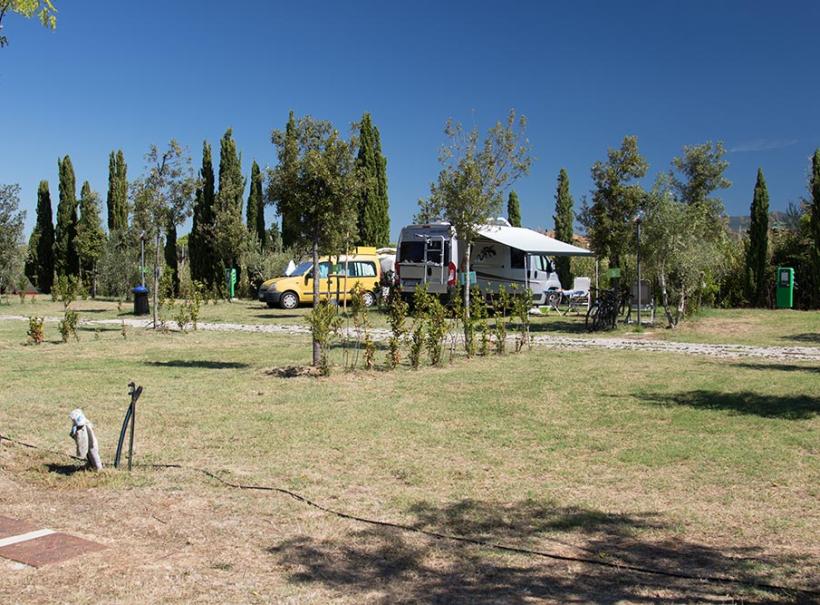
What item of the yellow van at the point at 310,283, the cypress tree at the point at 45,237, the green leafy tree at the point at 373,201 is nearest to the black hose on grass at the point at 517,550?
the yellow van at the point at 310,283

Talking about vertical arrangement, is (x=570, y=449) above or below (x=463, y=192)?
below

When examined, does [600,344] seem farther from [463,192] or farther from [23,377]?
[23,377]

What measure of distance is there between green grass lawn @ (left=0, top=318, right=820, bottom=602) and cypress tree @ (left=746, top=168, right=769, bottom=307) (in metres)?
15.8

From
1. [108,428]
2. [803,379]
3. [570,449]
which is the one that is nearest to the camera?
[570,449]

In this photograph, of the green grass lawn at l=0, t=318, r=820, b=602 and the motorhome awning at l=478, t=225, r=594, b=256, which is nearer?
the green grass lawn at l=0, t=318, r=820, b=602

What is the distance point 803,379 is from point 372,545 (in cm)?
722

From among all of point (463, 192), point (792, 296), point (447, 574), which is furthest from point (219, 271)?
point (447, 574)

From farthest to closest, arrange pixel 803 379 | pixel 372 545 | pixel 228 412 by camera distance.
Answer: pixel 803 379, pixel 228 412, pixel 372 545

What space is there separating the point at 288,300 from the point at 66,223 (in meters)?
18.0

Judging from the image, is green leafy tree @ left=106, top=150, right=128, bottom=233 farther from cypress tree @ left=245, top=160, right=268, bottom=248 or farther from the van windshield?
the van windshield

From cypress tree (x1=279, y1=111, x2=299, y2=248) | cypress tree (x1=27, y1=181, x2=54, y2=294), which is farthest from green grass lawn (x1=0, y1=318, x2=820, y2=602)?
cypress tree (x1=27, y1=181, x2=54, y2=294)

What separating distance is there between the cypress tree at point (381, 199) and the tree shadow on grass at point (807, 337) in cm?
2108

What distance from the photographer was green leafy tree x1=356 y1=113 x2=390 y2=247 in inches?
1323

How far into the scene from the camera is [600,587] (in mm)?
3562
